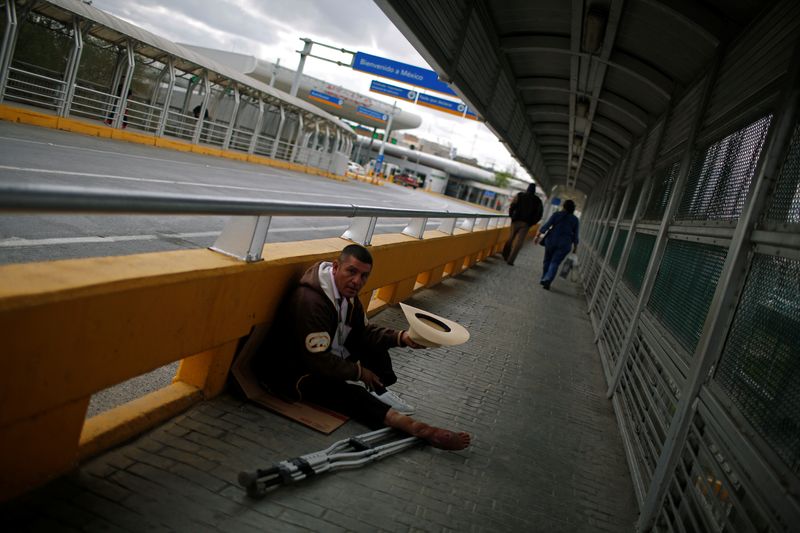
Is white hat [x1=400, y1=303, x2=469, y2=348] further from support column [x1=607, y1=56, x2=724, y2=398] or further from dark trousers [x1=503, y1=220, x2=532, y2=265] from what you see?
dark trousers [x1=503, y1=220, x2=532, y2=265]

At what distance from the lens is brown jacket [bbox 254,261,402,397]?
152 inches

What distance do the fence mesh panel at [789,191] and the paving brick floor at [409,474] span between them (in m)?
1.98

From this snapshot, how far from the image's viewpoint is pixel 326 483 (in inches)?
129

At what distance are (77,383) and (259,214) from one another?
136 cm

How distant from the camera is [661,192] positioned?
8.13m

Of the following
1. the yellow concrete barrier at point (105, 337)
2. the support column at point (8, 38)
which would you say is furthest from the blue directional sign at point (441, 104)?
the yellow concrete barrier at point (105, 337)

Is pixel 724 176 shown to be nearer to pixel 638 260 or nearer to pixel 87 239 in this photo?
pixel 638 260

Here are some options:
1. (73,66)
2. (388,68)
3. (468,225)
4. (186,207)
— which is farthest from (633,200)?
(388,68)

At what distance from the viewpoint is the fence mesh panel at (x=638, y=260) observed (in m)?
7.53

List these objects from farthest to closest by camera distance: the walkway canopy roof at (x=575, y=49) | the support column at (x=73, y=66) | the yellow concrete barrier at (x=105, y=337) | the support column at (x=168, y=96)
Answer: the support column at (x=168, y=96)
the support column at (x=73, y=66)
the walkway canopy roof at (x=575, y=49)
the yellow concrete barrier at (x=105, y=337)

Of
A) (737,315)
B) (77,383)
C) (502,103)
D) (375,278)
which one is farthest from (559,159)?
(77,383)

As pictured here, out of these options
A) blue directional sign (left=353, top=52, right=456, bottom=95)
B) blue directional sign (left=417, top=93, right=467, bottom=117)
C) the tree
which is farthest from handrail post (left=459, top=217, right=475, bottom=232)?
the tree

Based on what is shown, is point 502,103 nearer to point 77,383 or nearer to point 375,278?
point 375,278

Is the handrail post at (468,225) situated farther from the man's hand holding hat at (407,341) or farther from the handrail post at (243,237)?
the handrail post at (243,237)
